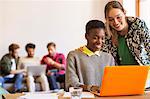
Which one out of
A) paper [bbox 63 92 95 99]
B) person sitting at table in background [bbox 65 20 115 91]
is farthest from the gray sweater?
paper [bbox 63 92 95 99]

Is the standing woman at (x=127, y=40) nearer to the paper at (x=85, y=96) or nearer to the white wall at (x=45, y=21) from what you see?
the paper at (x=85, y=96)

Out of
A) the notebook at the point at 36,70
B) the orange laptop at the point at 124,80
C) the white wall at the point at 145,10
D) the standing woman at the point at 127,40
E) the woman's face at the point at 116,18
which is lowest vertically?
the notebook at the point at 36,70

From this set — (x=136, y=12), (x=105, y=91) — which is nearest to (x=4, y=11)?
(x=136, y=12)

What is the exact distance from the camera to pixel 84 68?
2207mm

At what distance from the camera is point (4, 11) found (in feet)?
20.4

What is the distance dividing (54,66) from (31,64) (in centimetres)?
42

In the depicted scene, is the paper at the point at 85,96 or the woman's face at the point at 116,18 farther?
the woman's face at the point at 116,18

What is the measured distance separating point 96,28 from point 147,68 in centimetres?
50

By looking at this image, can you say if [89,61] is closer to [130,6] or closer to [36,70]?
[36,70]

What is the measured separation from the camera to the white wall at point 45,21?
6.26m

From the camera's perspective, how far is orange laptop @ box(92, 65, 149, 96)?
183 centimetres

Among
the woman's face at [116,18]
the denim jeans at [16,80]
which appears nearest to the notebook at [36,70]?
the denim jeans at [16,80]

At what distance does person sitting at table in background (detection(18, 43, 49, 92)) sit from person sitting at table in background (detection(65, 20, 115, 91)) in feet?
10.6

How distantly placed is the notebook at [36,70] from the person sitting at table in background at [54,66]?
0.64ft
